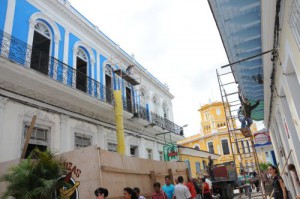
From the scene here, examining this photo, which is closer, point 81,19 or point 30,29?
point 30,29

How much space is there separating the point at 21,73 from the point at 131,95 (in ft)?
25.5

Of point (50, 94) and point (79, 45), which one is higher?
point (79, 45)

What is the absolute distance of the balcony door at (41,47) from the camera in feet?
29.3

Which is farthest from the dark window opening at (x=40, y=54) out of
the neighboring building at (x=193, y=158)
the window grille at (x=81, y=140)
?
the neighboring building at (x=193, y=158)

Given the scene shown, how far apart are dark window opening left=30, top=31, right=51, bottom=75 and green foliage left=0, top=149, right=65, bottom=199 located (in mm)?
4721

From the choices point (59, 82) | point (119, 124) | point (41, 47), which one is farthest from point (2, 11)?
point (119, 124)

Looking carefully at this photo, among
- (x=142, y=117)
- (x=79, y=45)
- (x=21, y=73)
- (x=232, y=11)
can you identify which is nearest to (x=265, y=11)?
(x=232, y=11)

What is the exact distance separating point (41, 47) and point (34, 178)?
21.9 ft

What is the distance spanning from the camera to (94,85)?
11.2m

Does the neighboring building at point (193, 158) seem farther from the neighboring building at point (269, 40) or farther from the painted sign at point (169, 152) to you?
the neighboring building at point (269, 40)

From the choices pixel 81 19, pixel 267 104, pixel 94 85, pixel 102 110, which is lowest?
pixel 267 104

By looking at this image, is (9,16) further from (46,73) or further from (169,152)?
(169,152)

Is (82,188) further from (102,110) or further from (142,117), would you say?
(142,117)

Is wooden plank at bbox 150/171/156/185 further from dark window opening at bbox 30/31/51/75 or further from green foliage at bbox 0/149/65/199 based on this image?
dark window opening at bbox 30/31/51/75
